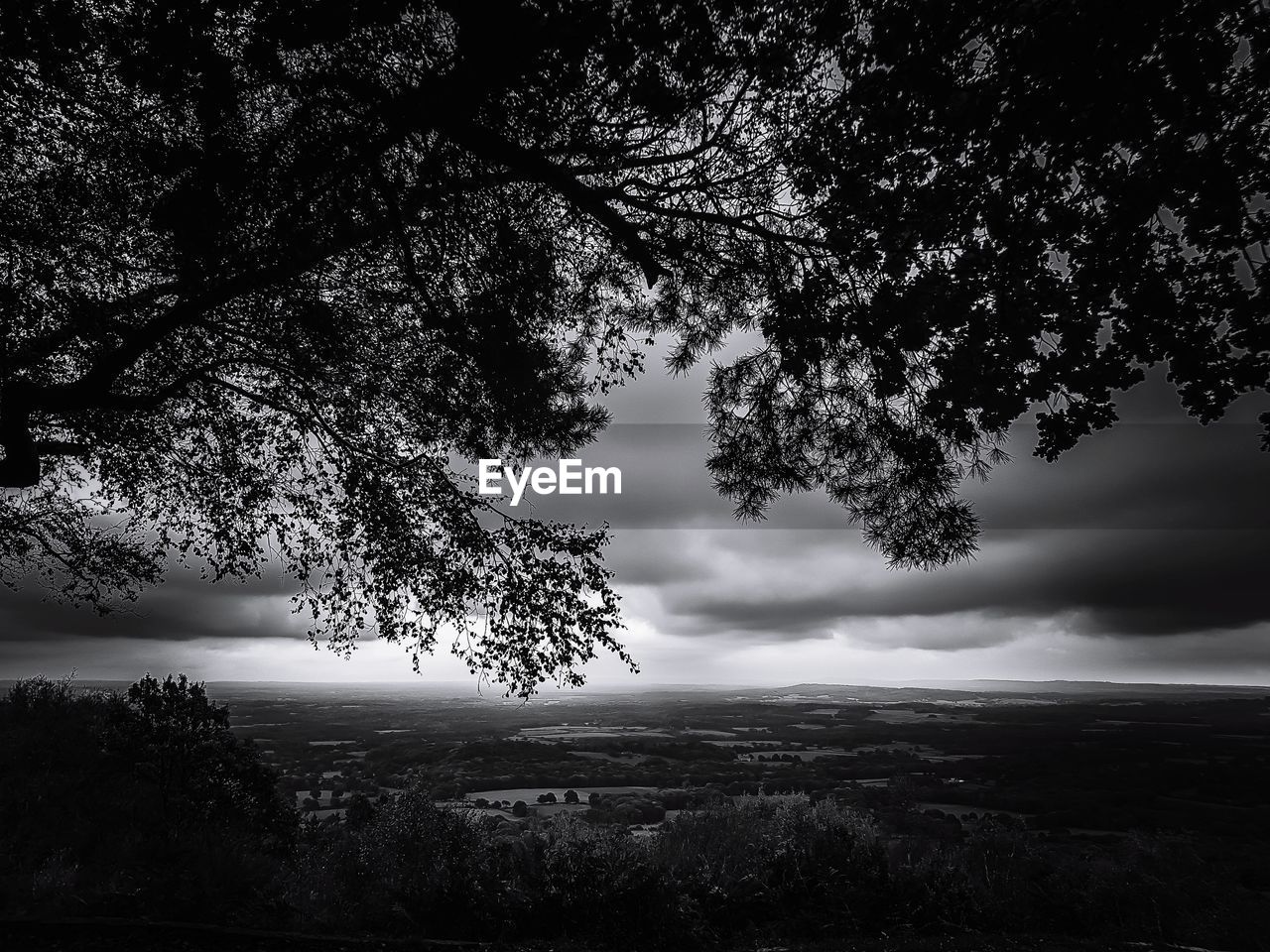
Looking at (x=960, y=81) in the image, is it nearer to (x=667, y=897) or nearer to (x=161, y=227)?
(x=161, y=227)

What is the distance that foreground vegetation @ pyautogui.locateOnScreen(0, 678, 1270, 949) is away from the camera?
26.8ft

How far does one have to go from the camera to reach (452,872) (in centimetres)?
890

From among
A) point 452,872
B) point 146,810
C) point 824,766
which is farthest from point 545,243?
point 824,766

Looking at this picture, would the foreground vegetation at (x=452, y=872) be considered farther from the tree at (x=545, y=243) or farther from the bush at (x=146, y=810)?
the tree at (x=545, y=243)

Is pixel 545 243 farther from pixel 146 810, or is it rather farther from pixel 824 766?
pixel 824 766

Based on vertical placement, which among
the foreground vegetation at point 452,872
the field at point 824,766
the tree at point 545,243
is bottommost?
the field at point 824,766

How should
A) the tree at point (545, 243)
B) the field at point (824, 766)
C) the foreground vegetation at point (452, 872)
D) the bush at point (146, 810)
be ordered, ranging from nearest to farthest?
1. the tree at point (545, 243)
2. the foreground vegetation at point (452, 872)
3. the bush at point (146, 810)
4. the field at point (824, 766)

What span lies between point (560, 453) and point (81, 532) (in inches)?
248

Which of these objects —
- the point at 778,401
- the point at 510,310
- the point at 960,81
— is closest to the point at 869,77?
the point at 960,81

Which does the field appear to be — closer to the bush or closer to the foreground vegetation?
the bush

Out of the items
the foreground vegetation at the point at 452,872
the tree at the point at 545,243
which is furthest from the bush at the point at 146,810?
the tree at the point at 545,243

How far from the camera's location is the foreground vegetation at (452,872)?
8180 mm

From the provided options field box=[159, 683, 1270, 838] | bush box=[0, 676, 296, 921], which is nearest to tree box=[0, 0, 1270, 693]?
bush box=[0, 676, 296, 921]

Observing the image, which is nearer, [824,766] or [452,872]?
[452,872]
